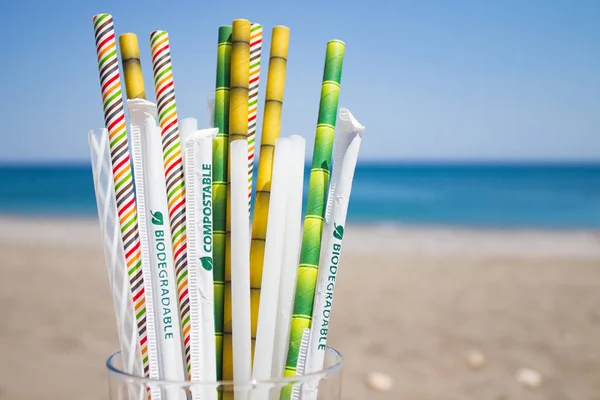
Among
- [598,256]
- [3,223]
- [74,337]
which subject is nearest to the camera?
[74,337]

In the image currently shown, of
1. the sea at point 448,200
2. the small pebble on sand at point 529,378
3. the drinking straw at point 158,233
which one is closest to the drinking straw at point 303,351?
the drinking straw at point 158,233

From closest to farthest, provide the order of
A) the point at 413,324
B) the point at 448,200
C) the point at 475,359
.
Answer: the point at 475,359, the point at 413,324, the point at 448,200

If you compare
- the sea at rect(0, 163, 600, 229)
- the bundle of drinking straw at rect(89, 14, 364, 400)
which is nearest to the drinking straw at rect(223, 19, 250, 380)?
the bundle of drinking straw at rect(89, 14, 364, 400)

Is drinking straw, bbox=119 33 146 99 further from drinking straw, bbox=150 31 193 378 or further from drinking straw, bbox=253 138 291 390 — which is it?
drinking straw, bbox=253 138 291 390

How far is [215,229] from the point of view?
614 mm

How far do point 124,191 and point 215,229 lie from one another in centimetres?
9

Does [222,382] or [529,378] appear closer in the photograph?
[222,382]

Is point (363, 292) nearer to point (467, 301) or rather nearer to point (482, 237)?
point (467, 301)

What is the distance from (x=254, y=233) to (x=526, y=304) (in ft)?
10.4

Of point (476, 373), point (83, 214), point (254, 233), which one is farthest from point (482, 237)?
point (254, 233)

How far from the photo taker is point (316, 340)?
23.0 inches

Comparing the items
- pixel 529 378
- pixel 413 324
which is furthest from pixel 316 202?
pixel 413 324

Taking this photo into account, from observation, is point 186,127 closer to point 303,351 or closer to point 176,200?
point 176,200

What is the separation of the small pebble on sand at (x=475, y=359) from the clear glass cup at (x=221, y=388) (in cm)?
213
